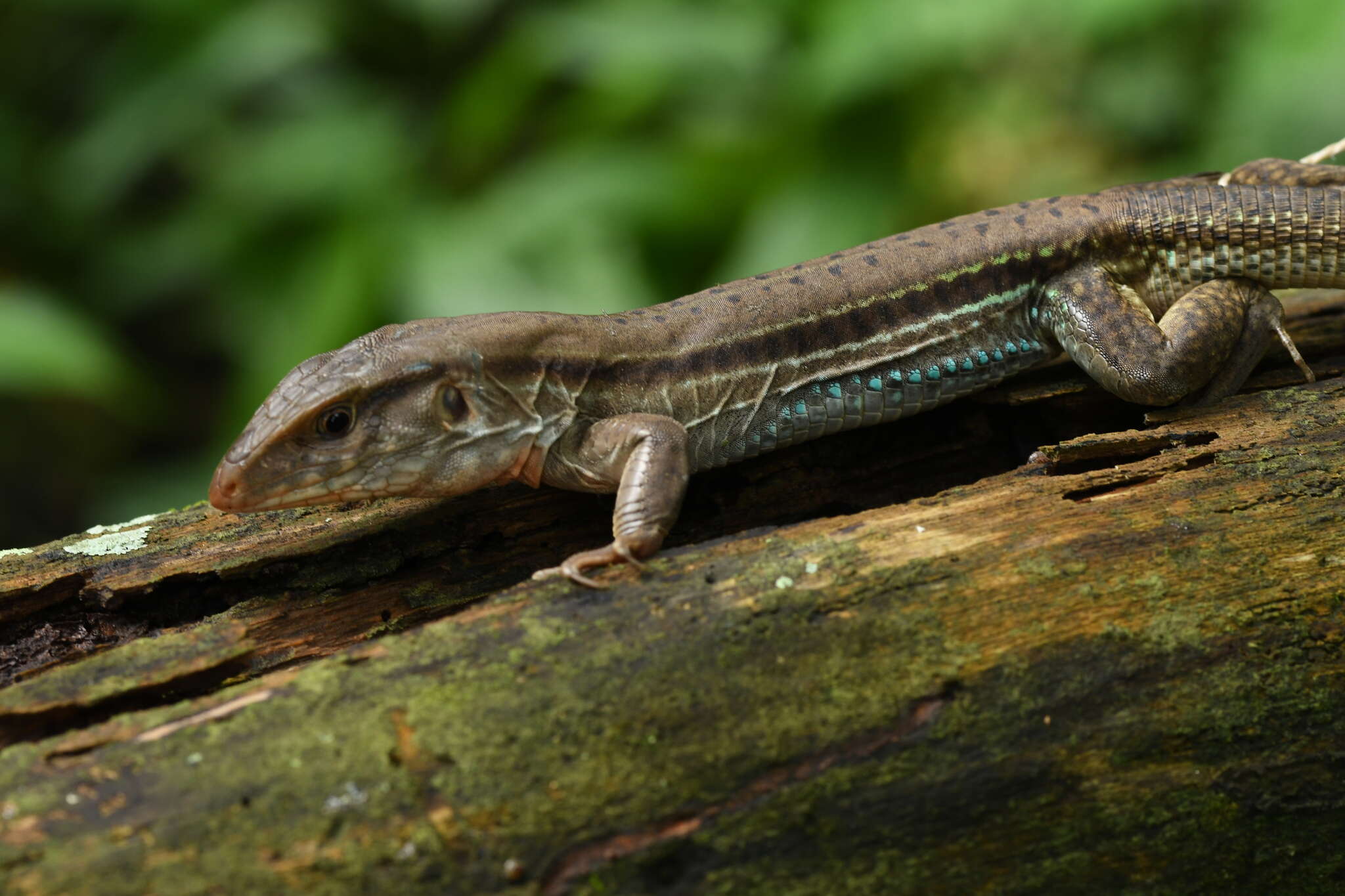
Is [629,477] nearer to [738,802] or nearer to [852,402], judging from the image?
[852,402]

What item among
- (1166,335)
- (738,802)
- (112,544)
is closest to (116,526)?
(112,544)

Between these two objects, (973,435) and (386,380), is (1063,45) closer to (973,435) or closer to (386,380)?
(973,435)

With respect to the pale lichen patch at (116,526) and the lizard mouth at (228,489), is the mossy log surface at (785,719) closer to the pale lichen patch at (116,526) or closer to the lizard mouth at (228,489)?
the lizard mouth at (228,489)

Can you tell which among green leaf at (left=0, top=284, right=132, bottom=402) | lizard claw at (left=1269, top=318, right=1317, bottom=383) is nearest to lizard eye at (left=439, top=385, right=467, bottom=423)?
lizard claw at (left=1269, top=318, right=1317, bottom=383)

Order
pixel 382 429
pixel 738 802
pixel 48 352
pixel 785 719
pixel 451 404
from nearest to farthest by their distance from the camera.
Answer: pixel 738 802 < pixel 785 719 < pixel 382 429 < pixel 451 404 < pixel 48 352

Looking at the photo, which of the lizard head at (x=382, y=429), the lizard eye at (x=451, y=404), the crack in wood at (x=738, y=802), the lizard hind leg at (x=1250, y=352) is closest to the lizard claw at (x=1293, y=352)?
the lizard hind leg at (x=1250, y=352)

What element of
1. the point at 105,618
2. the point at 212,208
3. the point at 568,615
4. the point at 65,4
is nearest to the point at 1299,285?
the point at 568,615

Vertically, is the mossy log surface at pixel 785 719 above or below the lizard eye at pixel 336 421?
below

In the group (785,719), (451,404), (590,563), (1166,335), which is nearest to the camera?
(785,719)
